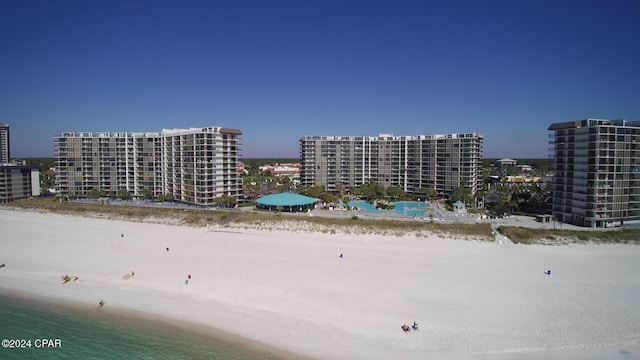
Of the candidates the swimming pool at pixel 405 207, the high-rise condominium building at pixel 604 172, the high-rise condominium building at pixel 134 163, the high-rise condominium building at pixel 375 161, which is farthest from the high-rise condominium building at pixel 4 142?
the high-rise condominium building at pixel 604 172

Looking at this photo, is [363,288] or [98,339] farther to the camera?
[363,288]

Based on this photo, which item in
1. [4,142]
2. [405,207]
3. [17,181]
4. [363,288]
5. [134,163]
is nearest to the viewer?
[363,288]

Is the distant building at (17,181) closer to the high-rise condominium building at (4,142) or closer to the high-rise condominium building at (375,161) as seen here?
the high-rise condominium building at (4,142)

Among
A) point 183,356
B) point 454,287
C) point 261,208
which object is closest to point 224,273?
point 183,356

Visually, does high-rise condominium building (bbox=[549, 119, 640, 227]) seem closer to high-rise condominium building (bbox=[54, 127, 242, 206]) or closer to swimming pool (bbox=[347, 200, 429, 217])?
swimming pool (bbox=[347, 200, 429, 217])

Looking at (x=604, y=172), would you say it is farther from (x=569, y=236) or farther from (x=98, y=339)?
(x=98, y=339)

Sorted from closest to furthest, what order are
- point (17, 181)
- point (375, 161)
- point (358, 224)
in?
1. point (358, 224)
2. point (17, 181)
3. point (375, 161)

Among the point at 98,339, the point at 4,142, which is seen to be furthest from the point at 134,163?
the point at 98,339
